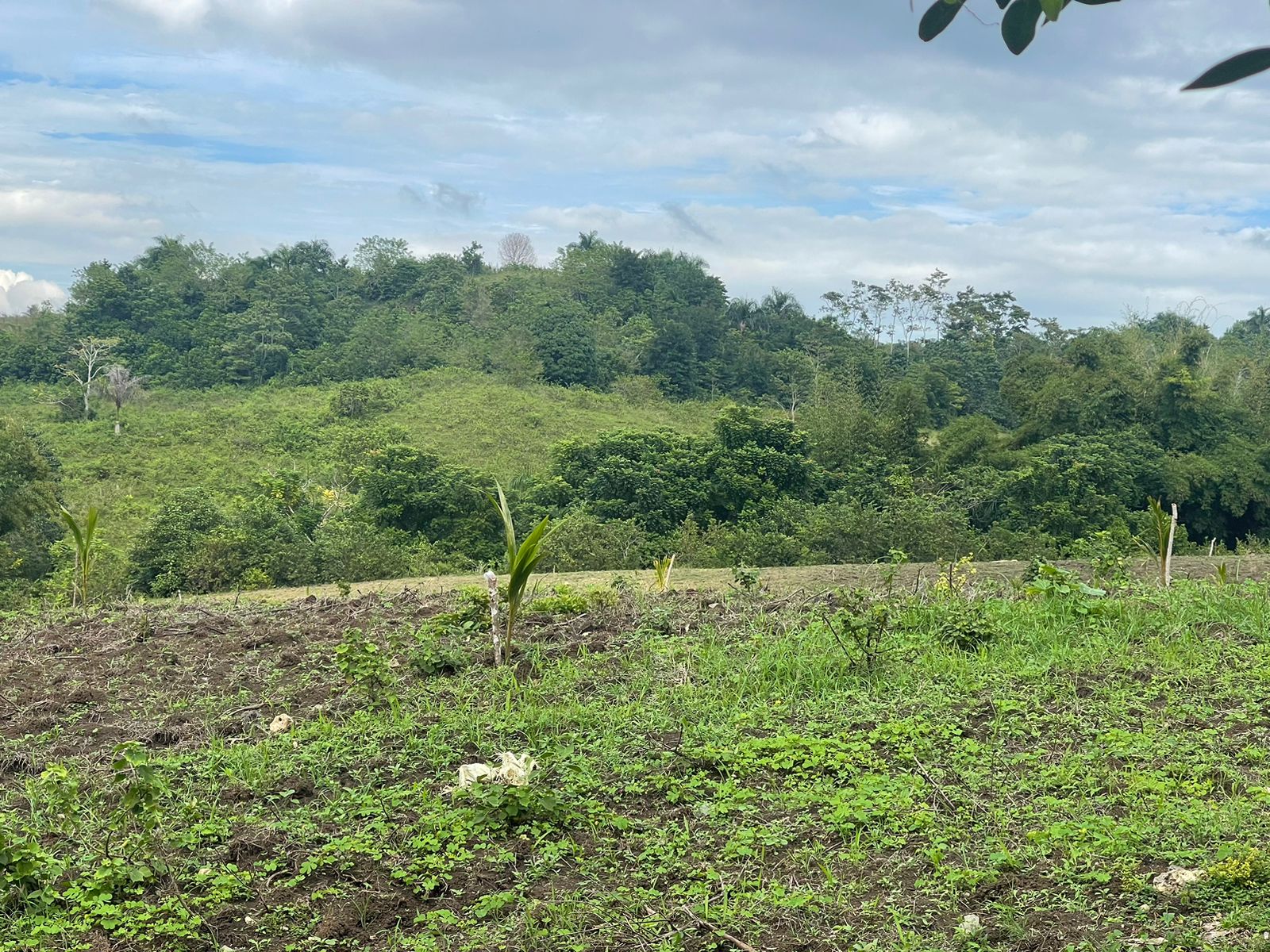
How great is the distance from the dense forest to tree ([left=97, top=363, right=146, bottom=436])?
164 mm

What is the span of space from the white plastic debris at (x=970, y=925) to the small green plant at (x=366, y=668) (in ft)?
8.16

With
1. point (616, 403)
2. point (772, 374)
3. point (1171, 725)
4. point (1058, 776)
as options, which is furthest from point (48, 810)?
point (772, 374)

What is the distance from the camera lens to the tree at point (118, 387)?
2772 cm

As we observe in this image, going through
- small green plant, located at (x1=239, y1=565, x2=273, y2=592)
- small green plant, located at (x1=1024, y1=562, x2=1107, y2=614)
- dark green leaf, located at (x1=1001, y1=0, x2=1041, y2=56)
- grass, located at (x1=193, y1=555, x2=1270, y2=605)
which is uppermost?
dark green leaf, located at (x1=1001, y1=0, x2=1041, y2=56)

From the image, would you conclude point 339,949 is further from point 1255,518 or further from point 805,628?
point 1255,518

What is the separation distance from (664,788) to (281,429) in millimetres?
25434

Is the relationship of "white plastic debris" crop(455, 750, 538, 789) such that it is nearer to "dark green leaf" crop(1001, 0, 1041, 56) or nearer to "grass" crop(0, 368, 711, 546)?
"dark green leaf" crop(1001, 0, 1041, 56)

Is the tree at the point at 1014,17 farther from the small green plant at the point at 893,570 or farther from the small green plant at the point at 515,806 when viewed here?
the small green plant at the point at 893,570

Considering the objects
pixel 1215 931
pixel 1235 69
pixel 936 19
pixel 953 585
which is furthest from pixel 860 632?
pixel 1235 69

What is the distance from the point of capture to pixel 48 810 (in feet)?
10.4

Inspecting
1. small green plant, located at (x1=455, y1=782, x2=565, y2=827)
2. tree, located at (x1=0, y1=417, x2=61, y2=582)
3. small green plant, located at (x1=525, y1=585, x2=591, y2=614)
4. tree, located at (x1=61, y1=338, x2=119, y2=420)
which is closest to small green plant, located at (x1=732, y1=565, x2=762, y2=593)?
small green plant, located at (x1=525, y1=585, x2=591, y2=614)

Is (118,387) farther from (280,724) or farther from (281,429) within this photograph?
(280,724)

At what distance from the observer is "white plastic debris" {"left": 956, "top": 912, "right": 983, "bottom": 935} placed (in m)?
2.35

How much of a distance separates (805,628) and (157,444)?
24111mm
